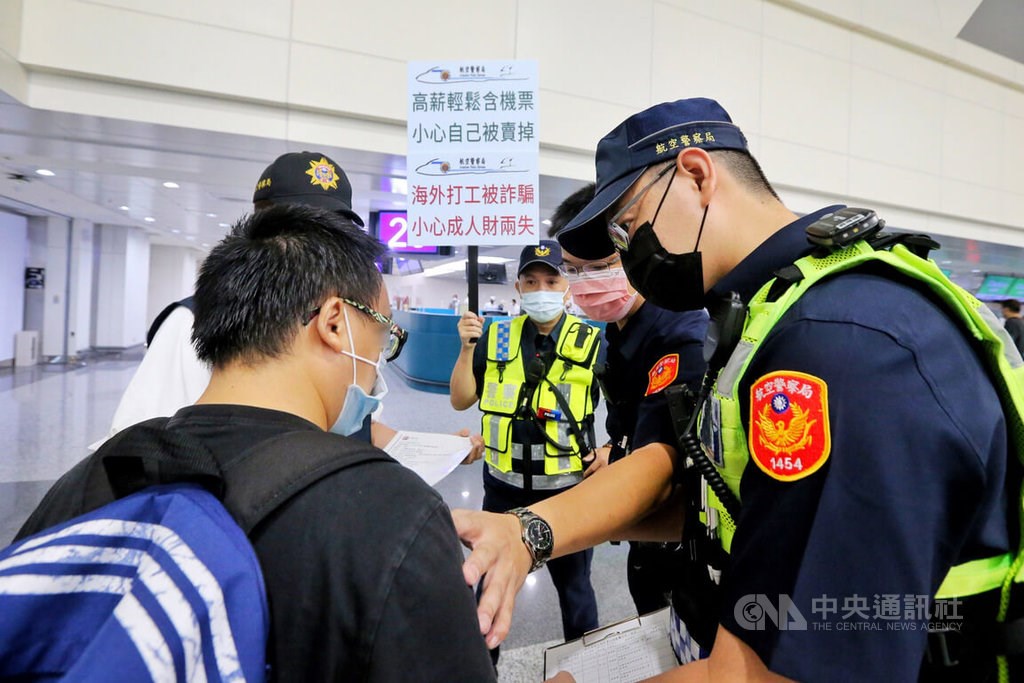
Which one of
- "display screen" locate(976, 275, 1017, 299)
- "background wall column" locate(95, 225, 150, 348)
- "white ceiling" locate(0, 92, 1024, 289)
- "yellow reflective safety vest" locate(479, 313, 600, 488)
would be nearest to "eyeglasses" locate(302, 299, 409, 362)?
"yellow reflective safety vest" locate(479, 313, 600, 488)

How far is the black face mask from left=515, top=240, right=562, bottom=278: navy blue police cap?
3.88ft

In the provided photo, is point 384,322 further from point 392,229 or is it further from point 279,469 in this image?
point 392,229

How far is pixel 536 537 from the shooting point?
0.89 metres

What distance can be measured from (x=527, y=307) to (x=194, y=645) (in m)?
1.79

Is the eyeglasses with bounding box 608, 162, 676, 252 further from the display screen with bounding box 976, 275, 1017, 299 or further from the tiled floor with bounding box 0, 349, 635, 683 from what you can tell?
the display screen with bounding box 976, 275, 1017, 299

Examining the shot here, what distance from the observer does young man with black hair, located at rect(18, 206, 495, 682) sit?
489 millimetres

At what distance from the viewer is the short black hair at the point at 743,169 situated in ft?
2.77

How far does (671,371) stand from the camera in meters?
1.21

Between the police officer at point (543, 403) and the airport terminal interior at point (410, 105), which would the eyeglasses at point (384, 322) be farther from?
the police officer at point (543, 403)

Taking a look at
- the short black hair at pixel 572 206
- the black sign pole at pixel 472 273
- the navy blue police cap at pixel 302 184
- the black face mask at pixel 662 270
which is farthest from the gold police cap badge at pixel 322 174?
the black face mask at pixel 662 270

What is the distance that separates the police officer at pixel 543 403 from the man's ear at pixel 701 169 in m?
1.20

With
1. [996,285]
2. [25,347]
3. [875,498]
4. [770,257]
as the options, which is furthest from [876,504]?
[996,285]

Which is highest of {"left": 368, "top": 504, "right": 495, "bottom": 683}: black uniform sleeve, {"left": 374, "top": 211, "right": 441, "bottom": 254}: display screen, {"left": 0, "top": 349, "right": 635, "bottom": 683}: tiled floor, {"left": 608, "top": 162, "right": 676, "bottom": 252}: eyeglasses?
{"left": 374, "top": 211, "right": 441, "bottom": 254}: display screen

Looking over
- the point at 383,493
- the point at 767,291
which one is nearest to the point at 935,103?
the point at 767,291
